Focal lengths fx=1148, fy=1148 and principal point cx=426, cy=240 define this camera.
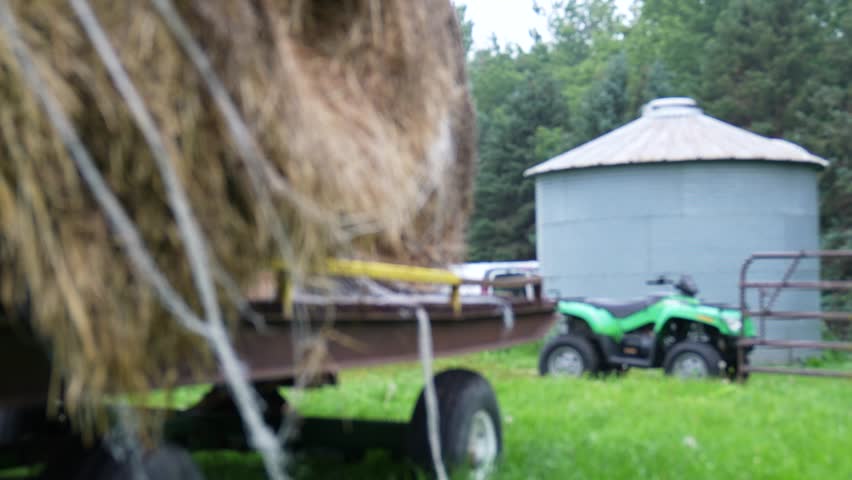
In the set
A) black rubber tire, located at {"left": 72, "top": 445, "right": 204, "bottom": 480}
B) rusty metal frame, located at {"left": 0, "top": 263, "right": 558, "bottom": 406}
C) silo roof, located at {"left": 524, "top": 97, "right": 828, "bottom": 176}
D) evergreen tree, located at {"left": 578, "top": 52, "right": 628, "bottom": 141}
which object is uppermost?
evergreen tree, located at {"left": 578, "top": 52, "right": 628, "bottom": 141}

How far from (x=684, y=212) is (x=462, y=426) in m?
10.5

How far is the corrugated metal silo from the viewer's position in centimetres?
1448

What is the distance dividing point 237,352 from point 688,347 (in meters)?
8.52

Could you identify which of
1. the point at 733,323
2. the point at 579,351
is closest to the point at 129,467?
the point at 579,351

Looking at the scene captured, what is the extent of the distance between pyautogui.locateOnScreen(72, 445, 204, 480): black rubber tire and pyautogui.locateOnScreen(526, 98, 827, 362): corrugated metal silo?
12.2 meters

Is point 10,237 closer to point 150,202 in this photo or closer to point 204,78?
point 150,202

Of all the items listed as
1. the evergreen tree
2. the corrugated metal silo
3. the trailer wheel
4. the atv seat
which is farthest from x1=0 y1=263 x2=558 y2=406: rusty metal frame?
the evergreen tree

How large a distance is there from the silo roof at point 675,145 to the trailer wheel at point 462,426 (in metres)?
10.1

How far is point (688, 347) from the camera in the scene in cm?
1077

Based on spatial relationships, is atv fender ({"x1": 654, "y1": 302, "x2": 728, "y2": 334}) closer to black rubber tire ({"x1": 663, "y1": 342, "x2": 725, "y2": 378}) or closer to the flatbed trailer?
black rubber tire ({"x1": 663, "y1": 342, "x2": 725, "y2": 378})

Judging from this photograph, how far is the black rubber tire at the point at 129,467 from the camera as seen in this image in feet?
8.89

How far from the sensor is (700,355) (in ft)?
35.2

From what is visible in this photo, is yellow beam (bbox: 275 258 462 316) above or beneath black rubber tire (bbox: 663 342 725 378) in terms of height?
above

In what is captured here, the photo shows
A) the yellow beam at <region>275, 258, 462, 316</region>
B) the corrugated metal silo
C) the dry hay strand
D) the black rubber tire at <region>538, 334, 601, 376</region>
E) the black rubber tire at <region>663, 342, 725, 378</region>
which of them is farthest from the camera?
the corrugated metal silo
